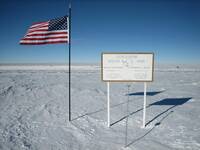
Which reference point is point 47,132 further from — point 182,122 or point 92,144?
point 182,122

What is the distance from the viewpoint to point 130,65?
7.14 meters

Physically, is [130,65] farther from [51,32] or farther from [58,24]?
[51,32]

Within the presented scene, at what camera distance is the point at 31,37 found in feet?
25.5

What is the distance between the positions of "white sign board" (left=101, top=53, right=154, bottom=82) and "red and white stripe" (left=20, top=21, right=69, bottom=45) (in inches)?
75.3

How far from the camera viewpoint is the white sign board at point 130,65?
7.12 m

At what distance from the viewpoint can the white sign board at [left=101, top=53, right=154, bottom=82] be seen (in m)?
7.12

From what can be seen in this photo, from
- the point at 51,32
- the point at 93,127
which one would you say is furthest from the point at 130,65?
the point at 51,32

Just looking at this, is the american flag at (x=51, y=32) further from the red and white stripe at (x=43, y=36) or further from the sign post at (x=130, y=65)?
the sign post at (x=130, y=65)

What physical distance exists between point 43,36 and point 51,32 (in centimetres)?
39

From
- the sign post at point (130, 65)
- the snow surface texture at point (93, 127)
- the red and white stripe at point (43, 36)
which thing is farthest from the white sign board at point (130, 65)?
the red and white stripe at point (43, 36)

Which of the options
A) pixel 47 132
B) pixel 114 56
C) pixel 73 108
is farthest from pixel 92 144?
pixel 73 108

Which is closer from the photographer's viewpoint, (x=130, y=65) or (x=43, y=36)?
(x=130, y=65)

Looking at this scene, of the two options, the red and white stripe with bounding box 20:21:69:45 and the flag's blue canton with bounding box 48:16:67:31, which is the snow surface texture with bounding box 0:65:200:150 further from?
the flag's blue canton with bounding box 48:16:67:31

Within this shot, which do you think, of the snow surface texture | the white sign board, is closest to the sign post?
the white sign board
